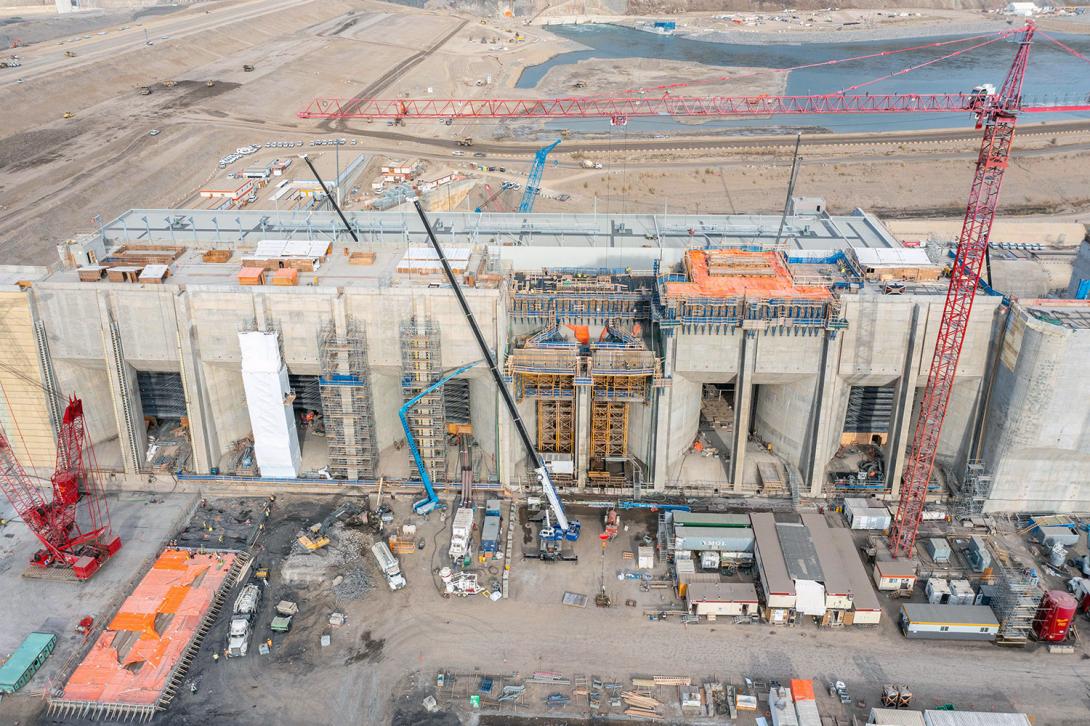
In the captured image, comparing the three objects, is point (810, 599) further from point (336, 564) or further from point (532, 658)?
point (336, 564)

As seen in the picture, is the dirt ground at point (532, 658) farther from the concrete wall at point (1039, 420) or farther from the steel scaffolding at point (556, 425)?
the concrete wall at point (1039, 420)

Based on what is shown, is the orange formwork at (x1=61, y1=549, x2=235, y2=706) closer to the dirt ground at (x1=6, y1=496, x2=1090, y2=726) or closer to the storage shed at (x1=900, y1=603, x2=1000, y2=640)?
the dirt ground at (x1=6, y1=496, x2=1090, y2=726)

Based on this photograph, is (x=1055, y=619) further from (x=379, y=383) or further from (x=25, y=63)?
(x=25, y=63)

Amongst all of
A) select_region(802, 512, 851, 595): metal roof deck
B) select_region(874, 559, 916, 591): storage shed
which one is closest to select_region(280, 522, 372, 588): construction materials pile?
select_region(802, 512, 851, 595): metal roof deck

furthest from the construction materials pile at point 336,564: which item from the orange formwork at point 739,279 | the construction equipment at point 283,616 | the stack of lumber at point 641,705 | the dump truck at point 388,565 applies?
the orange formwork at point 739,279


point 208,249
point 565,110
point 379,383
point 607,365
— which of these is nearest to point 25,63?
point 565,110

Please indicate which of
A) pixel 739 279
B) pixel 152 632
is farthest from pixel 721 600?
pixel 152 632
